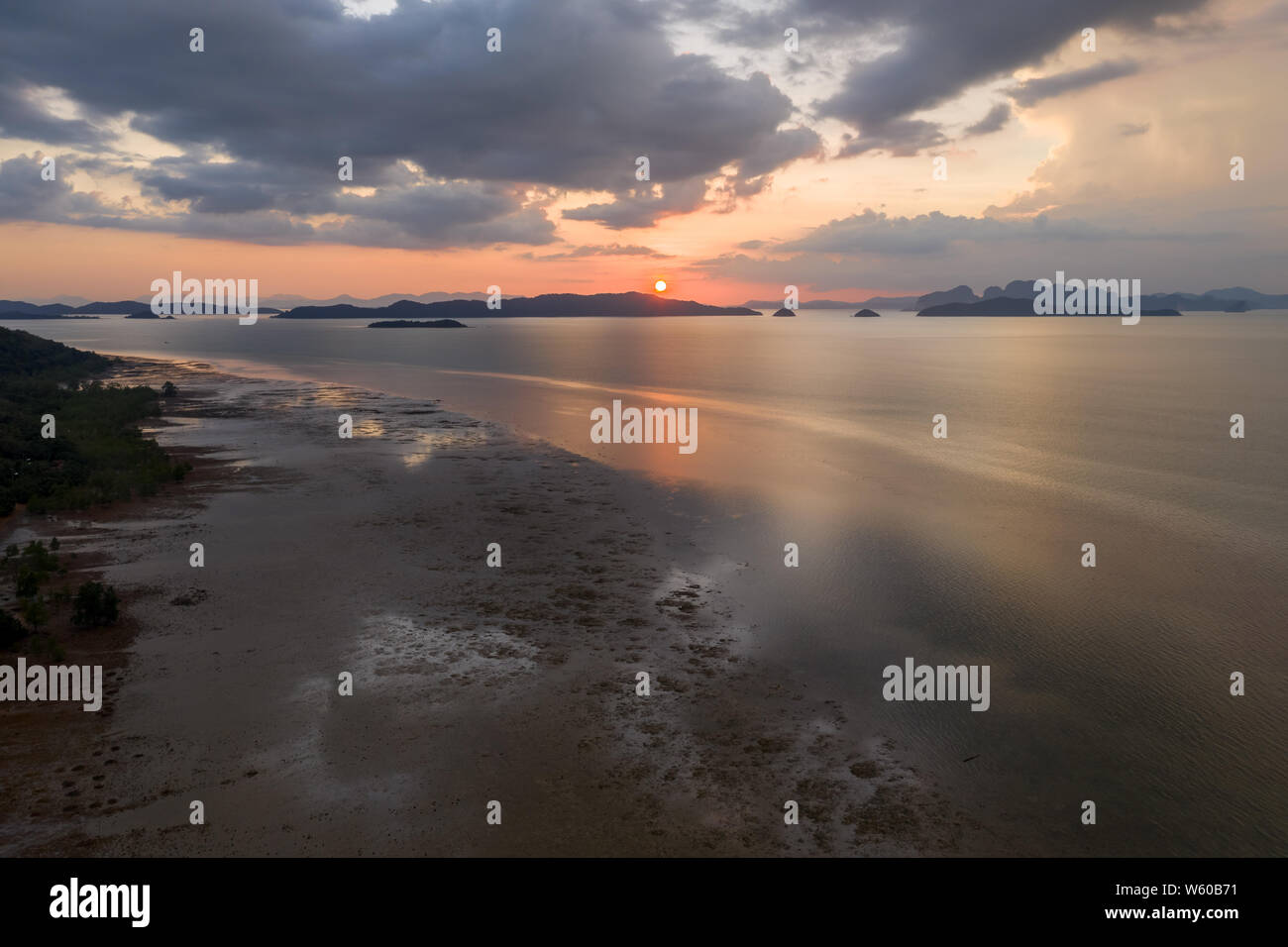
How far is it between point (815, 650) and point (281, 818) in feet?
35.4

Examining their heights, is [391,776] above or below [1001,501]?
below

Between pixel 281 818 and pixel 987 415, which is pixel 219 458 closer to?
pixel 281 818

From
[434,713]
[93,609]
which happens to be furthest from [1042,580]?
[93,609]

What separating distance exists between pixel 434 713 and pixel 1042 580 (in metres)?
16.6

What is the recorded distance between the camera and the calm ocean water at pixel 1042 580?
1174 cm

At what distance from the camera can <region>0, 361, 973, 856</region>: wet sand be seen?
10.3m

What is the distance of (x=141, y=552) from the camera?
72.9 feet

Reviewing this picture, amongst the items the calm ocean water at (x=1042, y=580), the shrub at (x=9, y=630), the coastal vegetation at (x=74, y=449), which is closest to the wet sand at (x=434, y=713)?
the shrub at (x=9, y=630)

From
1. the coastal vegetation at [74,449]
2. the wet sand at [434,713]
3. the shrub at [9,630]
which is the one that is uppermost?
the coastal vegetation at [74,449]

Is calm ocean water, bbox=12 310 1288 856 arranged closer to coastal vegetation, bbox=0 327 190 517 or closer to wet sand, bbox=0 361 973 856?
wet sand, bbox=0 361 973 856

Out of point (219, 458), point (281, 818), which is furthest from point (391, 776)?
point (219, 458)

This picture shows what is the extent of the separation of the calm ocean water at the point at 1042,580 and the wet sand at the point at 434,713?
1.74 meters

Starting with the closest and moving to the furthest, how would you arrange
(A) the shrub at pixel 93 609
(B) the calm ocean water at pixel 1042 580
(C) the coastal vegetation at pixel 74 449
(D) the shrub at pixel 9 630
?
1. (B) the calm ocean water at pixel 1042 580
2. (D) the shrub at pixel 9 630
3. (A) the shrub at pixel 93 609
4. (C) the coastal vegetation at pixel 74 449

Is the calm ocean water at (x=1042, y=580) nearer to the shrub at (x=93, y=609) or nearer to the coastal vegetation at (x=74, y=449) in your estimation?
the shrub at (x=93, y=609)
